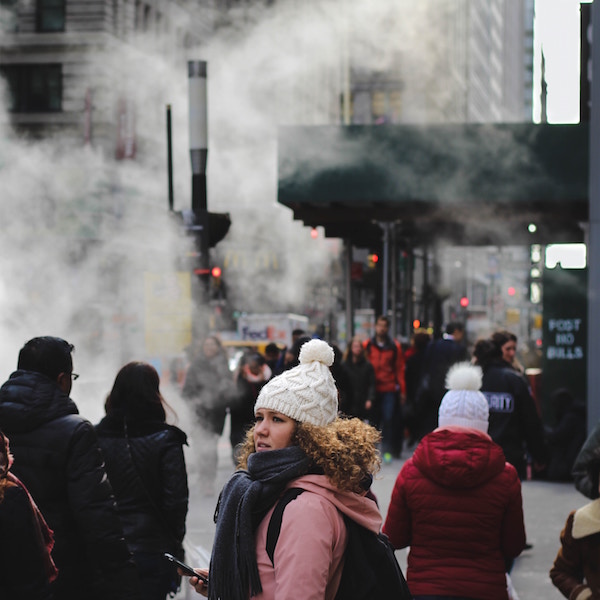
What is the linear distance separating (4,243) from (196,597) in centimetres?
1606

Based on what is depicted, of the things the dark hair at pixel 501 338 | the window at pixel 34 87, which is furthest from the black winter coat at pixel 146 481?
the window at pixel 34 87

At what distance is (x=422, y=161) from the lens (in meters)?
12.2

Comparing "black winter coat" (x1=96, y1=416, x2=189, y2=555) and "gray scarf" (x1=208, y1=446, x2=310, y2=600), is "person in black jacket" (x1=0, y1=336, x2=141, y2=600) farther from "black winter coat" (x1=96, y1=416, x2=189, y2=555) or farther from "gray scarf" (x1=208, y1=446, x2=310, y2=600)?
"gray scarf" (x1=208, y1=446, x2=310, y2=600)

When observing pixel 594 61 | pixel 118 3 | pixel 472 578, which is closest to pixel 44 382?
pixel 472 578

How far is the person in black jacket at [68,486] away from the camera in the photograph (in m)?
3.69

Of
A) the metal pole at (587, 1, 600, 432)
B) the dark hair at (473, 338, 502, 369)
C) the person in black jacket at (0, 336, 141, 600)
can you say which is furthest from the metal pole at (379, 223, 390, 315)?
the person in black jacket at (0, 336, 141, 600)

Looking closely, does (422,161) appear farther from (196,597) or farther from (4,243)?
(4,243)

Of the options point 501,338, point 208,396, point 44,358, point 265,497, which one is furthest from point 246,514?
point 208,396

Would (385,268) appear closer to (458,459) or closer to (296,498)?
(458,459)

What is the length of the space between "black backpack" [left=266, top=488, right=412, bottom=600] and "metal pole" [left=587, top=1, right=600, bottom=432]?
542cm

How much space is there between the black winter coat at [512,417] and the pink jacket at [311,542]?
387 cm

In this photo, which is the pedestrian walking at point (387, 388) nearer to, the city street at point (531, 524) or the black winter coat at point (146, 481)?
the city street at point (531, 524)

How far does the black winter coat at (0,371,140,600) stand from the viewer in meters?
3.69

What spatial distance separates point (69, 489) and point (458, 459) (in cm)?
124
